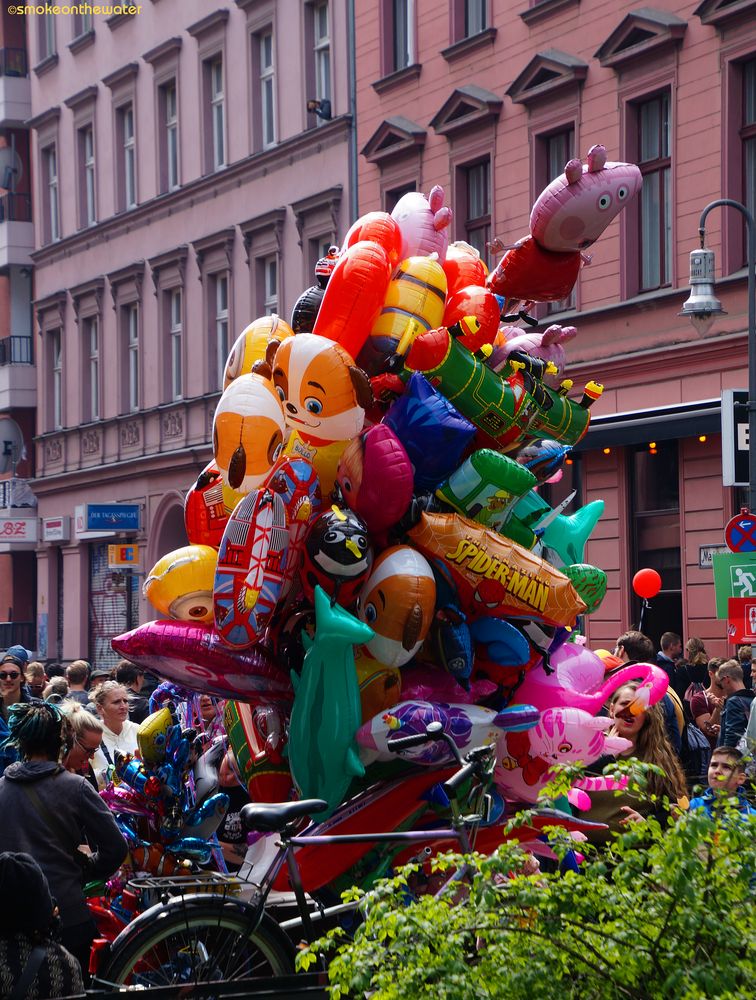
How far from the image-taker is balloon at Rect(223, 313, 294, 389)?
791 centimetres

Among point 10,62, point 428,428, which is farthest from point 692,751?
point 10,62

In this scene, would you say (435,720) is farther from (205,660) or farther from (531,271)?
(531,271)

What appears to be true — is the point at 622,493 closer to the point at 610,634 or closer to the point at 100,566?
the point at 610,634

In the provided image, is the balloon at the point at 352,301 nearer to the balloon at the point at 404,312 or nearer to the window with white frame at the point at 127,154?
the balloon at the point at 404,312

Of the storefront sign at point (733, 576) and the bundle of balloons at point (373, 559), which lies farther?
the storefront sign at point (733, 576)

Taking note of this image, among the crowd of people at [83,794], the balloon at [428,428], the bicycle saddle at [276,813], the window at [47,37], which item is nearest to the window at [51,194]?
the window at [47,37]

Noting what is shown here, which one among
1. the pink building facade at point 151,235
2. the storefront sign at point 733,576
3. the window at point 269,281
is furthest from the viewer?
the window at point 269,281

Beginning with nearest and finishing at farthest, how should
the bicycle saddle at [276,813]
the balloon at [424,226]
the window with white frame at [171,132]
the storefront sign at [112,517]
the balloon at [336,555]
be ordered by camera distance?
the bicycle saddle at [276,813] < the balloon at [336,555] < the balloon at [424,226] < the window with white frame at [171,132] < the storefront sign at [112,517]

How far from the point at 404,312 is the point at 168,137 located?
2892 cm

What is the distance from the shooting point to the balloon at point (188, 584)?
734cm

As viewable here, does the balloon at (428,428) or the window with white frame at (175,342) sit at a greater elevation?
the window with white frame at (175,342)

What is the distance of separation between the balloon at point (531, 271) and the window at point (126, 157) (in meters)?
29.5

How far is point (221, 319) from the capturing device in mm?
33094

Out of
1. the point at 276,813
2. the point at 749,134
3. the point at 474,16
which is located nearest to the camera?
the point at 276,813
